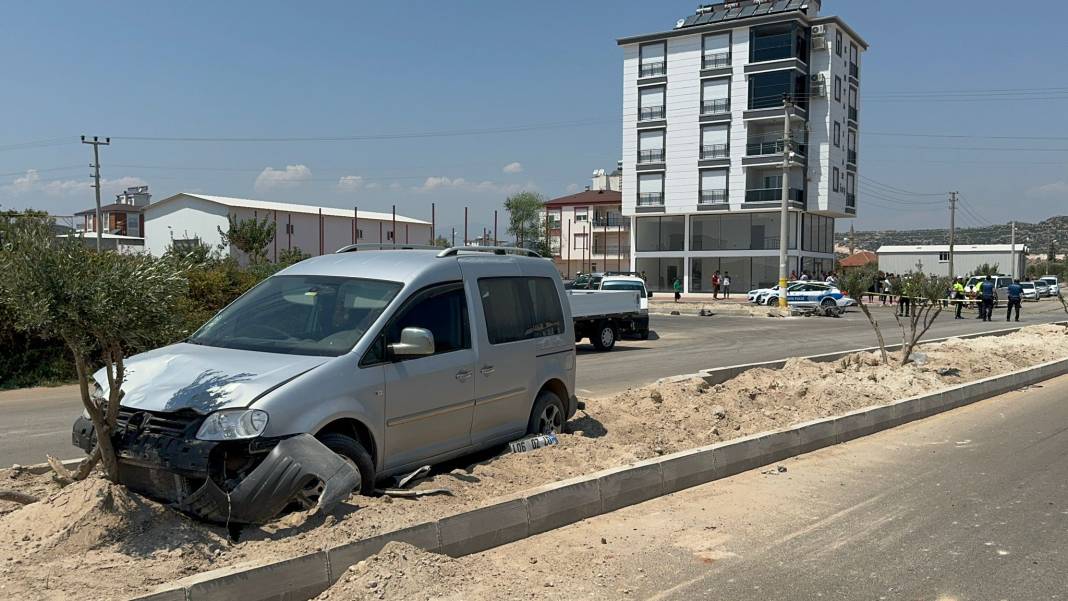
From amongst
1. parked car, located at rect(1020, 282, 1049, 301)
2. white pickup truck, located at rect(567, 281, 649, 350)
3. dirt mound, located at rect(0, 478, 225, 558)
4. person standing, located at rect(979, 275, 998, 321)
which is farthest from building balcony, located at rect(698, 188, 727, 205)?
dirt mound, located at rect(0, 478, 225, 558)

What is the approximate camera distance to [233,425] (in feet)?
16.5

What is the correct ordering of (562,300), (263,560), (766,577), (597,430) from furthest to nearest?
(597,430)
(562,300)
(766,577)
(263,560)

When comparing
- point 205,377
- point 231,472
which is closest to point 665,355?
point 205,377

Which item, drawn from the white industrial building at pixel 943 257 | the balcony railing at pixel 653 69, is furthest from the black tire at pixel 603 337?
the white industrial building at pixel 943 257

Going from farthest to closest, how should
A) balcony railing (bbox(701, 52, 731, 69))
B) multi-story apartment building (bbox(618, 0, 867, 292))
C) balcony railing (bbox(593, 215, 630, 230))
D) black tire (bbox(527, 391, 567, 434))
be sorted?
1. balcony railing (bbox(593, 215, 630, 230))
2. balcony railing (bbox(701, 52, 731, 69))
3. multi-story apartment building (bbox(618, 0, 867, 292))
4. black tire (bbox(527, 391, 567, 434))

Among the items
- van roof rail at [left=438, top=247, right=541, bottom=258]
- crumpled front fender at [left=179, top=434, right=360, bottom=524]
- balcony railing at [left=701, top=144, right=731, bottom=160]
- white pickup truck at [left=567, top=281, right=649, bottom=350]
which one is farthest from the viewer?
balcony railing at [left=701, top=144, right=731, bottom=160]

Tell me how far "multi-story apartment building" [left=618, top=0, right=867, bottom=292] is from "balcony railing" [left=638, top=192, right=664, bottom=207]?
8cm

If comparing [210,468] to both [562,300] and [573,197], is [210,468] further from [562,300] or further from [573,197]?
[573,197]

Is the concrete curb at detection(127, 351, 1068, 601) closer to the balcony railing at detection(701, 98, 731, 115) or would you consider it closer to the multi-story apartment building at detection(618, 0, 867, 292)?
the multi-story apartment building at detection(618, 0, 867, 292)

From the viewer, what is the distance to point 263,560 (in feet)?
15.0

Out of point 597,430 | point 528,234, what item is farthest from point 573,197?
point 597,430

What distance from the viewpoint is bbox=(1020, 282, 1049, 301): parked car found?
62250 millimetres

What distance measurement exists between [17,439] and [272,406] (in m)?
6.00

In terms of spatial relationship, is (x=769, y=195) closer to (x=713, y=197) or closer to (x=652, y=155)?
(x=713, y=197)
